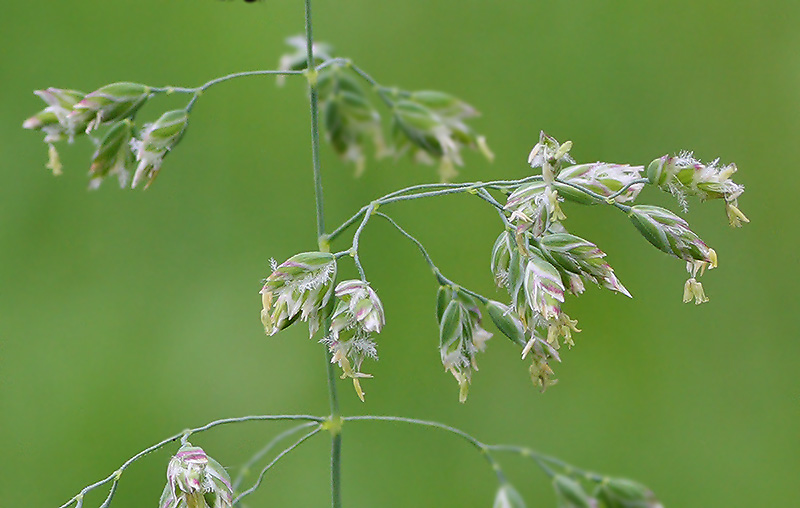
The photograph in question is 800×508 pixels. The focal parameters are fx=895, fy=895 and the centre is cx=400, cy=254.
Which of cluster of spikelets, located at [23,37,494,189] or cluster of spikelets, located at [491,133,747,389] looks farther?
cluster of spikelets, located at [23,37,494,189]

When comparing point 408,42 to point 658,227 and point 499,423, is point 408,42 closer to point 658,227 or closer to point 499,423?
point 499,423

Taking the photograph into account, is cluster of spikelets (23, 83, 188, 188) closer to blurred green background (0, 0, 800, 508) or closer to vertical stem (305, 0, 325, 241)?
vertical stem (305, 0, 325, 241)

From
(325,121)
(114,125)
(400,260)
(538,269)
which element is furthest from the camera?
(400,260)

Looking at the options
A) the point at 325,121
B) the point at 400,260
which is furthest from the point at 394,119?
the point at 400,260

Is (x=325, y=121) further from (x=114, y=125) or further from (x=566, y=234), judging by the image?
(x=566, y=234)

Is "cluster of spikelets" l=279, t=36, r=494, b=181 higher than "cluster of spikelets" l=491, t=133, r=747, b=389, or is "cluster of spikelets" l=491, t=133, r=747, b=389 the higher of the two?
"cluster of spikelets" l=279, t=36, r=494, b=181

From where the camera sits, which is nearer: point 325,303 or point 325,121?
point 325,303

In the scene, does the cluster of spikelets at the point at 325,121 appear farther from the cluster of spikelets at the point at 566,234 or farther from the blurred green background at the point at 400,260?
the blurred green background at the point at 400,260

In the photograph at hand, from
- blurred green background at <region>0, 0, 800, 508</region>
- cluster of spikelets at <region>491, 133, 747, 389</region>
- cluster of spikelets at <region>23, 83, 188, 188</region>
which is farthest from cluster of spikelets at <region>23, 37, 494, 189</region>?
blurred green background at <region>0, 0, 800, 508</region>

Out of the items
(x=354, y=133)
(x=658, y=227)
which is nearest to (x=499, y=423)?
(x=354, y=133)
